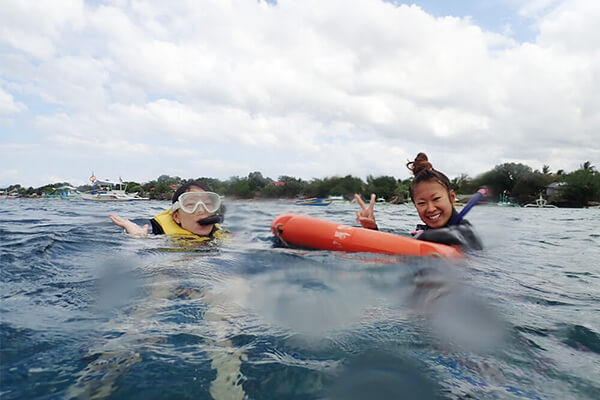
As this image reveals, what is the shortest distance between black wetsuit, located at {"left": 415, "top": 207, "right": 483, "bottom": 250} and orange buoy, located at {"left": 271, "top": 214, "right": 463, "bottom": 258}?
110mm

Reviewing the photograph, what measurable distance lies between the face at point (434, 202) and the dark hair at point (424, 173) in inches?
2.0

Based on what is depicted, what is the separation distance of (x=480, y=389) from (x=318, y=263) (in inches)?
91.9

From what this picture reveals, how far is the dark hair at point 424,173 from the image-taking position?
14.8 feet

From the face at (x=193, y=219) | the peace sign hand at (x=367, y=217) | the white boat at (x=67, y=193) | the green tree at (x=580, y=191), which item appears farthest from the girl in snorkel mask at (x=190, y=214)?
the green tree at (x=580, y=191)

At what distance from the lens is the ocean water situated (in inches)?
58.1

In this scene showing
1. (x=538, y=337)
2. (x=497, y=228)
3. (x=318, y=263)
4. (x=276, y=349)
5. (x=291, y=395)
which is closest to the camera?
(x=291, y=395)

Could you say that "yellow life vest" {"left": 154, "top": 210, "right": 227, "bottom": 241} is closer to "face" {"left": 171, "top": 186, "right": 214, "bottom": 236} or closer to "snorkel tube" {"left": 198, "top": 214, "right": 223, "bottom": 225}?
"face" {"left": 171, "top": 186, "right": 214, "bottom": 236}

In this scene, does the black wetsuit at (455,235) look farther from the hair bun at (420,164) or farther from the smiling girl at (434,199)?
the hair bun at (420,164)

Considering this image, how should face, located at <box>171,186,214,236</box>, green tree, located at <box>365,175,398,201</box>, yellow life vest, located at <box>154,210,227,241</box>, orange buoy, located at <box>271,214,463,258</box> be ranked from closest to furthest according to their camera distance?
orange buoy, located at <box>271,214,463,258</box>
yellow life vest, located at <box>154,210,227,241</box>
face, located at <box>171,186,214,236</box>
green tree, located at <box>365,175,398,201</box>

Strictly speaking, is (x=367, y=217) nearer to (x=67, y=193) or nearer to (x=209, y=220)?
(x=209, y=220)

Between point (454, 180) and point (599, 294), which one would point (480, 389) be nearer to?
point (599, 294)

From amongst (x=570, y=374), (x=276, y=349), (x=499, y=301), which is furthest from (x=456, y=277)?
(x=276, y=349)

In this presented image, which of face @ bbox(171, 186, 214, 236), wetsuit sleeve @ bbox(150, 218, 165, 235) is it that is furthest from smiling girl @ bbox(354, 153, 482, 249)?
wetsuit sleeve @ bbox(150, 218, 165, 235)

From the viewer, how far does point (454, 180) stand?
5.02 metres
